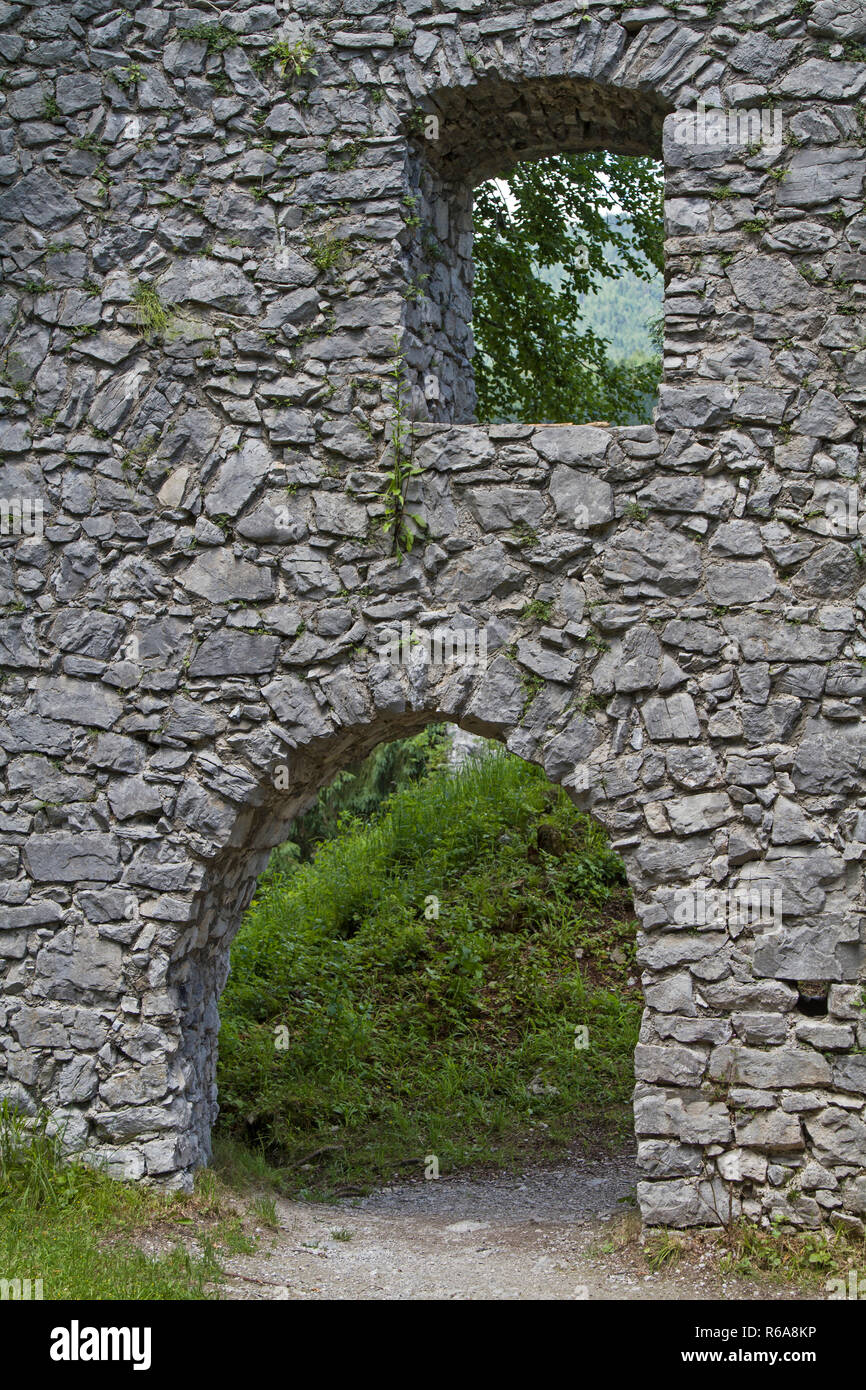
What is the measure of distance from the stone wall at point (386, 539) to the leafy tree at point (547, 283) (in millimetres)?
3694

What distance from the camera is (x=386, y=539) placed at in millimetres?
5355

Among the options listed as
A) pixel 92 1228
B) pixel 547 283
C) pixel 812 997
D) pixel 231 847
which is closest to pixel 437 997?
pixel 231 847

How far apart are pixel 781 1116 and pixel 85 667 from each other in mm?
3429

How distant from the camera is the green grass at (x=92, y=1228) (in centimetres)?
439

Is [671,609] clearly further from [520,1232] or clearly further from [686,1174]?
[520,1232]

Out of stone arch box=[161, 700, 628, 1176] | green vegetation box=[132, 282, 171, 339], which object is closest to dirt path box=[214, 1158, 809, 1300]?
stone arch box=[161, 700, 628, 1176]

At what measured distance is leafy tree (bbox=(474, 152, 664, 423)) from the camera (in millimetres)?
9555

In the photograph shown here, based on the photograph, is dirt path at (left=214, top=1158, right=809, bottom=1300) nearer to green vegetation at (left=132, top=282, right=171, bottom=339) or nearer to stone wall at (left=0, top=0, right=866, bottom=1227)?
stone wall at (left=0, top=0, right=866, bottom=1227)

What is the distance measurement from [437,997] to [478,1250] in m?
3.19

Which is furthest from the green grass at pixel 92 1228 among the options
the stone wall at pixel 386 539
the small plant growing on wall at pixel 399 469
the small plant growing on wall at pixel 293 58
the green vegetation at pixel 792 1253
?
the small plant growing on wall at pixel 293 58

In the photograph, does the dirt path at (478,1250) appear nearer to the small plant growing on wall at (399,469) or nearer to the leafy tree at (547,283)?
the small plant growing on wall at (399,469)

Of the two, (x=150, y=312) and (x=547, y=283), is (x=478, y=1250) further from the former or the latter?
(x=547, y=283)

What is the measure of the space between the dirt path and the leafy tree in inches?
226

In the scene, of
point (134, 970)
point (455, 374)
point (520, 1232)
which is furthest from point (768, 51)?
point (520, 1232)
